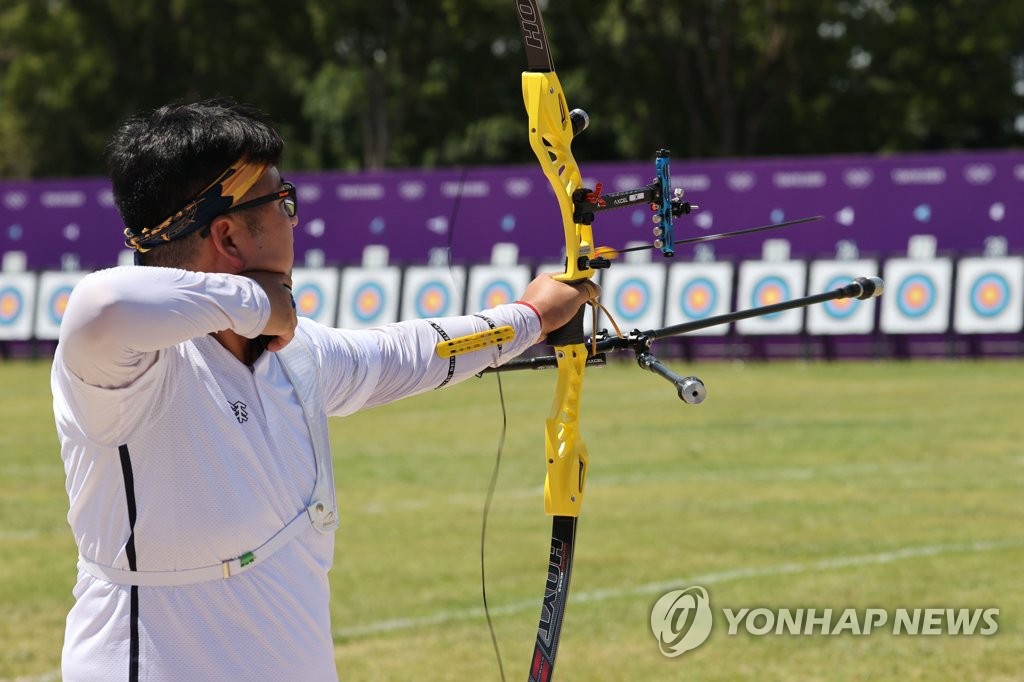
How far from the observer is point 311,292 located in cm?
1797

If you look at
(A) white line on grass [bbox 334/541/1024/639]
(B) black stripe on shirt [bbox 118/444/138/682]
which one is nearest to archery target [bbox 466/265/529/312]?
(A) white line on grass [bbox 334/541/1024/639]

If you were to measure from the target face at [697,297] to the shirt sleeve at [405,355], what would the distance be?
45.8 ft

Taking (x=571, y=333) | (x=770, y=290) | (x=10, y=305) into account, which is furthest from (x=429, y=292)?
(x=571, y=333)

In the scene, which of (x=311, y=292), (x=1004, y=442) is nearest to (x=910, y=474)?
(x=1004, y=442)

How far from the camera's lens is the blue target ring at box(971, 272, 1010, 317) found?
50.3ft

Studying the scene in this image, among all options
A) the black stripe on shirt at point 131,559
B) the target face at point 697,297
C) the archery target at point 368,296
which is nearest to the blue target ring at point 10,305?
the archery target at point 368,296

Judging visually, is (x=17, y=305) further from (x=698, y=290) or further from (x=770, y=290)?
(x=770, y=290)

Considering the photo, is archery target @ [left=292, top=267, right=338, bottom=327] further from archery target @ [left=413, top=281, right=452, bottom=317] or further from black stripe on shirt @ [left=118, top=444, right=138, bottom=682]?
black stripe on shirt @ [left=118, top=444, right=138, bottom=682]

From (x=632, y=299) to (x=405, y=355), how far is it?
14.3 metres

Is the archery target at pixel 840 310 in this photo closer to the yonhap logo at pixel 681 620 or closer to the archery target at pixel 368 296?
the archery target at pixel 368 296

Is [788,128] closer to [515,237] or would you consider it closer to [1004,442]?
[515,237]

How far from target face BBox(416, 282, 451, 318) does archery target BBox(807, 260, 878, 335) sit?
425 centimetres

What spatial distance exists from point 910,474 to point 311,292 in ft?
35.8
